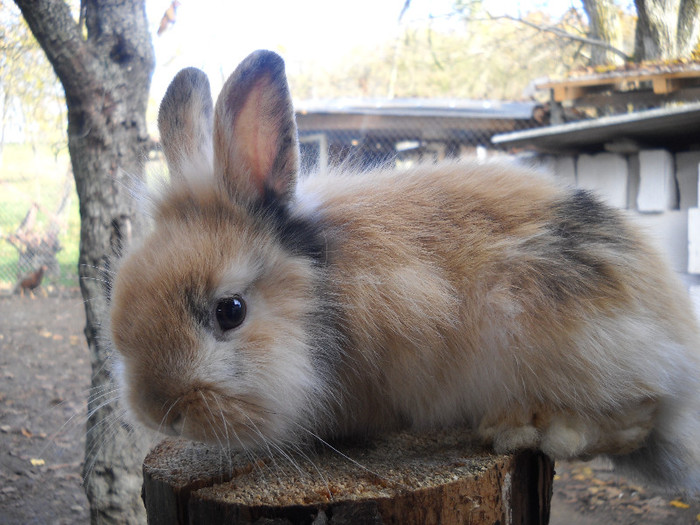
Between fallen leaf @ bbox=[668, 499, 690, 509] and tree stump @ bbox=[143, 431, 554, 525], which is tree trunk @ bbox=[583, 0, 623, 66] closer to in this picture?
fallen leaf @ bbox=[668, 499, 690, 509]

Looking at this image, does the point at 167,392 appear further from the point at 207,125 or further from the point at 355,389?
the point at 207,125

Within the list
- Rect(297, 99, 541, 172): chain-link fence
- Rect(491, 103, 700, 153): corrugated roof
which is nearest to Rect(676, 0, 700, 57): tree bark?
Rect(297, 99, 541, 172): chain-link fence

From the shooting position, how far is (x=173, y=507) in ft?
5.35

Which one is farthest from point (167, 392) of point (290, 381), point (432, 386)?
point (432, 386)

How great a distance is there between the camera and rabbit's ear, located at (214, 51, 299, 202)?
169cm

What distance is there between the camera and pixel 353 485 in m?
1.62

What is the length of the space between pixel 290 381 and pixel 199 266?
39cm

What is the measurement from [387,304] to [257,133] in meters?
0.63

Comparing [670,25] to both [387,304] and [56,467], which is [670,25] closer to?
[387,304]

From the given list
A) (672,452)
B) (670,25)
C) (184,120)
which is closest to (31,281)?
(184,120)

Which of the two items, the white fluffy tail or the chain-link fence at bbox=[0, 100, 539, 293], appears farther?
the chain-link fence at bbox=[0, 100, 539, 293]

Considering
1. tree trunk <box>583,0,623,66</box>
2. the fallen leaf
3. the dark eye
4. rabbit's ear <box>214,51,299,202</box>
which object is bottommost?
the fallen leaf

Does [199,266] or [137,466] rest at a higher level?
[199,266]

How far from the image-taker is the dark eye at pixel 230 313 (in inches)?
63.2
